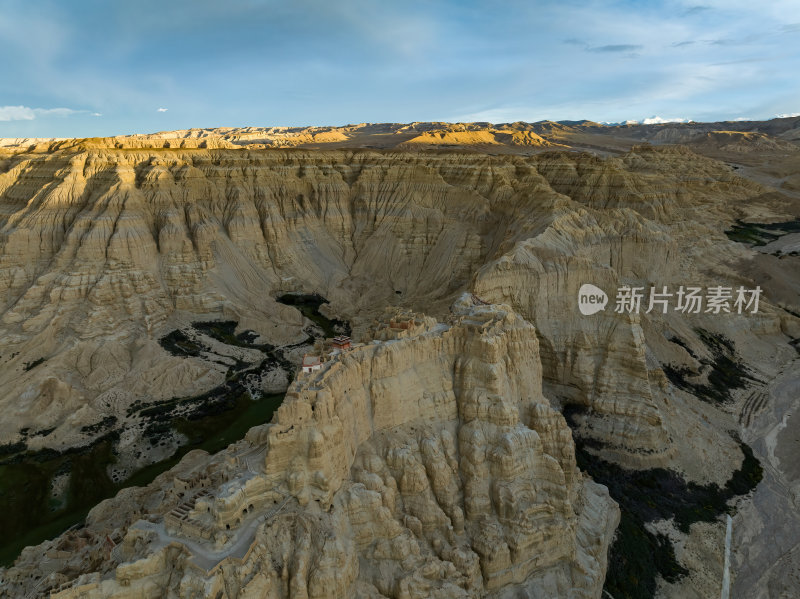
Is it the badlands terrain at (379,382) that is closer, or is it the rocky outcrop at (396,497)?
the rocky outcrop at (396,497)

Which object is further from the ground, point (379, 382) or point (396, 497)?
point (379, 382)

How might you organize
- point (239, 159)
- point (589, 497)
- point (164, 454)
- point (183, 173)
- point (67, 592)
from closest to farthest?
1. point (67, 592)
2. point (589, 497)
3. point (164, 454)
4. point (183, 173)
5. point (239, 159)

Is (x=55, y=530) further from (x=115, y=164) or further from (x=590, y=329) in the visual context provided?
(x=115, y=164)

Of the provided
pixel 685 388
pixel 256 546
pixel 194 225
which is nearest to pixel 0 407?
pixel 194 225

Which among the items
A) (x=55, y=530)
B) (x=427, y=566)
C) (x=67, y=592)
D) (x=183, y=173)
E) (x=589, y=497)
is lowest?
(x=55, y=530)

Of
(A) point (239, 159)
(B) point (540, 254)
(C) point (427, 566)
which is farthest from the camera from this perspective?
(A) point (239, 159)

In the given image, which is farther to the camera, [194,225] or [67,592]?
[194,225]

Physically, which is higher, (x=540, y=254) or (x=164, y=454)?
(x=540, y=254)

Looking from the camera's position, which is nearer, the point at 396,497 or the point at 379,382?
the point at 396,497
